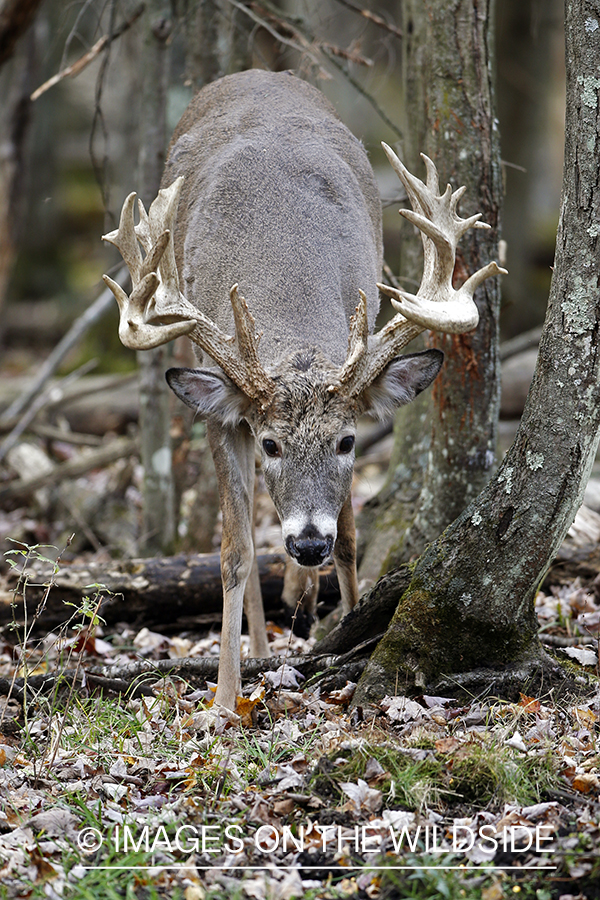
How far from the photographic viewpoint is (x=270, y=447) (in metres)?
4.98

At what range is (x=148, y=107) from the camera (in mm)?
7613

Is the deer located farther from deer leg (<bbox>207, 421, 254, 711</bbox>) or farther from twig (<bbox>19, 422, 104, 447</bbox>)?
twig (<bbox>19, 422, 104, 447</bbox>)

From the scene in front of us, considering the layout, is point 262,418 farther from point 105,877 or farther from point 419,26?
point 419,26

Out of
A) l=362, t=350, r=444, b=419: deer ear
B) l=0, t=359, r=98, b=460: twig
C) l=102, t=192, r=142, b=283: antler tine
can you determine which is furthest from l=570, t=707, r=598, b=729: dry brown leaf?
l=0, t=359, r=98, b=460: twig

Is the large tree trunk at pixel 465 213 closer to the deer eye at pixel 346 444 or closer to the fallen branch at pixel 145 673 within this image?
the deer eye at pixel 346 444

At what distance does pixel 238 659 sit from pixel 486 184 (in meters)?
3.08

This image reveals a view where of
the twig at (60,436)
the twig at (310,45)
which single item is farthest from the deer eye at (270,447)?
the twig at (60,436)

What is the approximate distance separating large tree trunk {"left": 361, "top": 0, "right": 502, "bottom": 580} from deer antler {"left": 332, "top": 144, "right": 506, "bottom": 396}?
2.11 ft

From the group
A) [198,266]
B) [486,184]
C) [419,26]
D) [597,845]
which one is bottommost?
[597,845]

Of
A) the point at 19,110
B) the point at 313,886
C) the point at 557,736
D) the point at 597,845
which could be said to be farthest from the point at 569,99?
the point at 19,110

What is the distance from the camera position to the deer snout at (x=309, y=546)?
4.65 m

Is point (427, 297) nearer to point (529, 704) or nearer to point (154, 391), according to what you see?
point (529, 704)

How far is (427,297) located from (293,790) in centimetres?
247

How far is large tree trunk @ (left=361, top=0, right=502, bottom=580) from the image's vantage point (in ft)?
18.4
